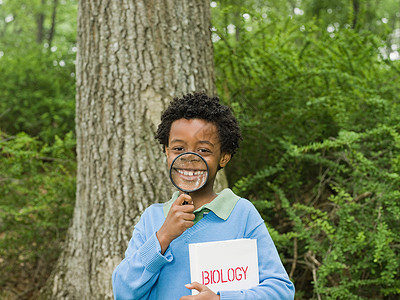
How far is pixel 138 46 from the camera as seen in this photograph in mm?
3141

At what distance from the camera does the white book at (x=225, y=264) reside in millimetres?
1655

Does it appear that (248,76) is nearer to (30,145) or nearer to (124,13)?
(124,13)

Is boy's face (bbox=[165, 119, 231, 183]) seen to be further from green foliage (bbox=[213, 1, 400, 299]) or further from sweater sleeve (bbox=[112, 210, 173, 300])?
green foliage (bbox=[213, 1, 400, 299])

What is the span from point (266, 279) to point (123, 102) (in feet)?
5.97

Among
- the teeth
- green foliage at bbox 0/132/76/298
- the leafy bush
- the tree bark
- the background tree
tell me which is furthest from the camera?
the leafy bush

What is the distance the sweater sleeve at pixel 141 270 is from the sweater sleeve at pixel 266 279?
266 mm

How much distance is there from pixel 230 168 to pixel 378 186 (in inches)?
61.9

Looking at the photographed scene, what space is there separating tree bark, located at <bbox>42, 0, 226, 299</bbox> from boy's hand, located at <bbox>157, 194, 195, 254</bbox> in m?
1.33

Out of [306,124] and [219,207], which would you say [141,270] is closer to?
[219,207]

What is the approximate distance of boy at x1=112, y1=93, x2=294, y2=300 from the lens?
165 cm

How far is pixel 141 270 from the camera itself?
5.56ft

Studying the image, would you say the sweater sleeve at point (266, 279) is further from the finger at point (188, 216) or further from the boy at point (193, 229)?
the finger at point (188, 216)

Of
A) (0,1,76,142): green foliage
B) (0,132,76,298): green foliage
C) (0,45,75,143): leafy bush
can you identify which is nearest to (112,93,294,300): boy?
(0,132,76,298): green foliage

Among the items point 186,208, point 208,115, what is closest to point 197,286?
point 186,208
